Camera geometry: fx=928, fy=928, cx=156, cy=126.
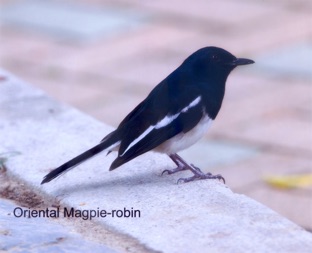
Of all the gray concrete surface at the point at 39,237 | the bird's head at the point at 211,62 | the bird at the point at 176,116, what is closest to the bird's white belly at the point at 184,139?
the bird at the point at 176,116

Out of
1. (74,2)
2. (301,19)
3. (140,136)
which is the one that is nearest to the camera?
(140,136)

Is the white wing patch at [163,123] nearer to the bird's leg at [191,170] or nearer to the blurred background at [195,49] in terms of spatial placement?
the bird's leg at [191,170]

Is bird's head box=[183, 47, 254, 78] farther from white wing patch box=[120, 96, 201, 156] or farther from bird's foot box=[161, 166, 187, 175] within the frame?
bird's foot box=[161, 166, 187, 175]

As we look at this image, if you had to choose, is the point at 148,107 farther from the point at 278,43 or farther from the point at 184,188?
the point at 278,43

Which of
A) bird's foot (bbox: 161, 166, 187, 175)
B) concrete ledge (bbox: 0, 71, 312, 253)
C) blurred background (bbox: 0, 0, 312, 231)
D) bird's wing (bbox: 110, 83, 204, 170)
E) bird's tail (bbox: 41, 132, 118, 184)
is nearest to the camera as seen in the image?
concrete ledge (bbox: 0, 71, 312, 253)

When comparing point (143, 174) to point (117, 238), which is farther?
point (143, 174)

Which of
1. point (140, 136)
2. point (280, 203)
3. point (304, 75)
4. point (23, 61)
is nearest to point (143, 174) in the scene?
point (140, 136)

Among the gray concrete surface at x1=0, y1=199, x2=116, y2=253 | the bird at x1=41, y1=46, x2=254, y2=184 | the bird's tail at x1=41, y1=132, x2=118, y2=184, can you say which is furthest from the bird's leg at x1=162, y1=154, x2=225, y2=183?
the gray concrete surface at x1=0, y1=199, x2=116, y2=253
